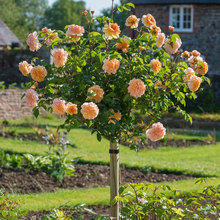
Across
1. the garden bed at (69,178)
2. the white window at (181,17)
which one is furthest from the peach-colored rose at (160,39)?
the white window at (181,17)

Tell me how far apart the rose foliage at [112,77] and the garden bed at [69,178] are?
10.1ft

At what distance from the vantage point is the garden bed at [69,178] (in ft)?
23.7

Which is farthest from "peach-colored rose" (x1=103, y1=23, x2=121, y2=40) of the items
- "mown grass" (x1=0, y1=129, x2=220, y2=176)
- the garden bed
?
"mown grass" (x1=0, y1=129, x2=220, y2=176)

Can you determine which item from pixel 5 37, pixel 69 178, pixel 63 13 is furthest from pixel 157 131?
pixel 63 13

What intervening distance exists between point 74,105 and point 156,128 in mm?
728

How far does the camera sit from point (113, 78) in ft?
13.9

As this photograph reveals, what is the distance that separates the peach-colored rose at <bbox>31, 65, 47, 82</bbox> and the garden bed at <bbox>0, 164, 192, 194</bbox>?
3147mm

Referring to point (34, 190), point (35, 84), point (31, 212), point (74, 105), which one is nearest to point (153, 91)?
point (74, 105)

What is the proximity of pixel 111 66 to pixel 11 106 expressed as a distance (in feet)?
39.1

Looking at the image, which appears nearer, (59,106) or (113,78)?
(59,106)

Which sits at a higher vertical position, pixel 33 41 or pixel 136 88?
pixel 33 41

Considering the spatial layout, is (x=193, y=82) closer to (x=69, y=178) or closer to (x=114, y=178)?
(x=114, y=178)

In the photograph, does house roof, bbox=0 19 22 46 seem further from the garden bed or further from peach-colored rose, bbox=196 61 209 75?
peach-colored rose, bbox=196 61 209 75

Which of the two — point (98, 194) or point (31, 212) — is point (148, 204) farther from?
point (98, 194)
